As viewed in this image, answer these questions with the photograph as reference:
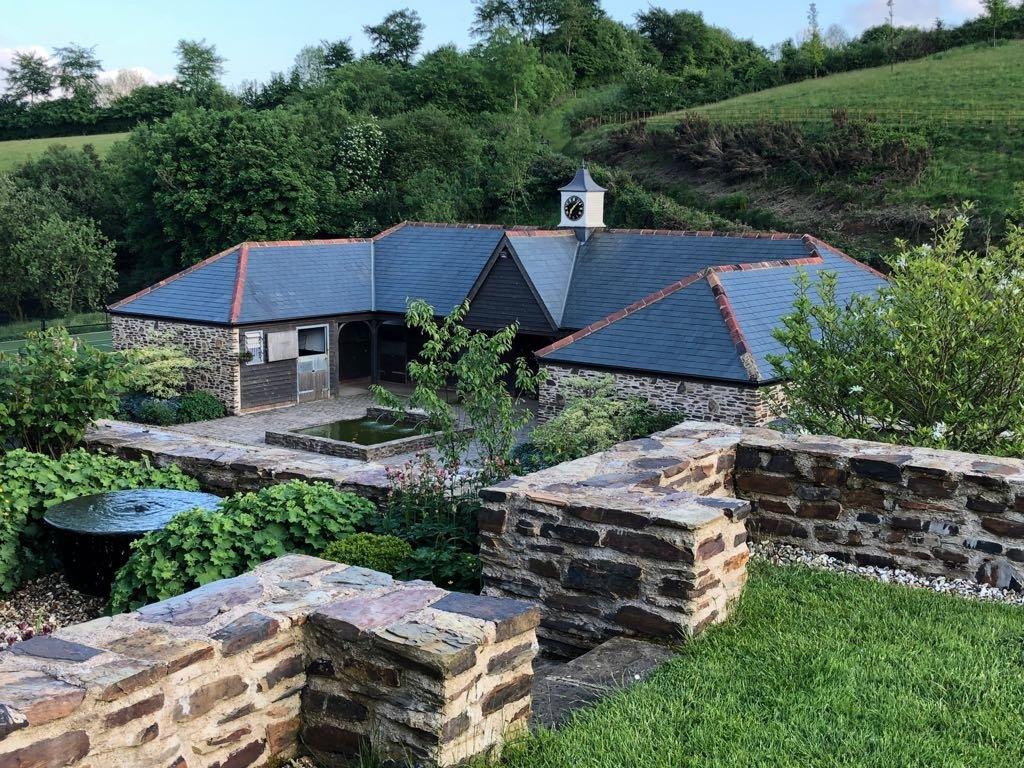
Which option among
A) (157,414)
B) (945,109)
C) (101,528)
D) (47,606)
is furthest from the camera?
(945,109)

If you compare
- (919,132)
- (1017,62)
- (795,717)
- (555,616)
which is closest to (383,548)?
(555,616)

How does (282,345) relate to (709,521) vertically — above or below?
below

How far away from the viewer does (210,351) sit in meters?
26.0

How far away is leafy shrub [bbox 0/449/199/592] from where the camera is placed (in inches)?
365

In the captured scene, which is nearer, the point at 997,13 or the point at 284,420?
the point at 284,420

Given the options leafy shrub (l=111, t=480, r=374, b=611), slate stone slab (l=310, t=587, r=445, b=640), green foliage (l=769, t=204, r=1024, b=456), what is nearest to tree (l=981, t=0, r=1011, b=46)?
green foliage (l=769, t=204, r=1024, b=456)

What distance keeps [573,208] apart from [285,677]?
24.4m

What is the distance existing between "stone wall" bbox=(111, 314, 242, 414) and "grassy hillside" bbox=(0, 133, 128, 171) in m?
40.0

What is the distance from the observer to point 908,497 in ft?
25.4

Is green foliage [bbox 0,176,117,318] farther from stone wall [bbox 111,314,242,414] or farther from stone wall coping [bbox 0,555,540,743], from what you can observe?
stone wall coping [bbox 0,555,540,743]

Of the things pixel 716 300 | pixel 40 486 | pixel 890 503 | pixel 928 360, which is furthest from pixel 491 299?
pixel 890 503

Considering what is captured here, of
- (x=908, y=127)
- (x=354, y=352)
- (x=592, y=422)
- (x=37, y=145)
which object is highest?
(x=37, y=145)

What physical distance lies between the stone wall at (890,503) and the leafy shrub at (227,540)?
349 cm

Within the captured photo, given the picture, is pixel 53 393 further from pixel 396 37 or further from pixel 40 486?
pixel 396 37
